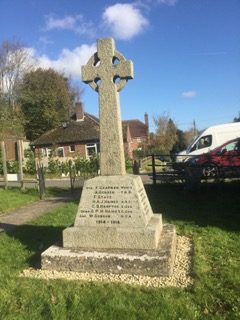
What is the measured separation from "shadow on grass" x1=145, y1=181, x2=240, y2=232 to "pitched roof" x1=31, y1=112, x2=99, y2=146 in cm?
2991

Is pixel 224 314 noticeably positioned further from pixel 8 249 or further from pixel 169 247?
pixel 8 249

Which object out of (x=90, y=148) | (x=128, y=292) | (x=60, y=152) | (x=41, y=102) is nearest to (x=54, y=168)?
(x=90, y=148)

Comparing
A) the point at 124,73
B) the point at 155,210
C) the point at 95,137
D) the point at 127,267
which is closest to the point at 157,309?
the point at 127,267

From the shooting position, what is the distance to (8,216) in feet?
36.5

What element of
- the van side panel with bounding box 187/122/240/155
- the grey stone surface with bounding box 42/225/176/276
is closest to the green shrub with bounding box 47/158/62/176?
the van side panel with bounding box 187/122/240/155

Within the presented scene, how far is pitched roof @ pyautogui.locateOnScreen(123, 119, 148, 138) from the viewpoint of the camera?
64.5 metres

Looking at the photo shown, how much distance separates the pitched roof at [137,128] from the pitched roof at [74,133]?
1751 cm

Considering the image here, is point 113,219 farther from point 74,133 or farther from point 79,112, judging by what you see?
point 79,112

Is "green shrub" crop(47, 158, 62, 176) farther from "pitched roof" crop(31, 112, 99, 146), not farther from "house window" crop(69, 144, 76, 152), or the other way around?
"house window" crop(69, 144, 76, 152)

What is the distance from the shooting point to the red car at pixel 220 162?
12.9 metres

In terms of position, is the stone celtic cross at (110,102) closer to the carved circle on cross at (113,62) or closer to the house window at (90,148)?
the carved circle on cross at (113,62)

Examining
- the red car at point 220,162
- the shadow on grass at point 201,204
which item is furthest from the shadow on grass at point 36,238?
the red car at point 220,162

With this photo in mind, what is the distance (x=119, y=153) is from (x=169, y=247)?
1.62 meters

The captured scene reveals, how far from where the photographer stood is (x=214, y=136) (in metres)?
21.9
